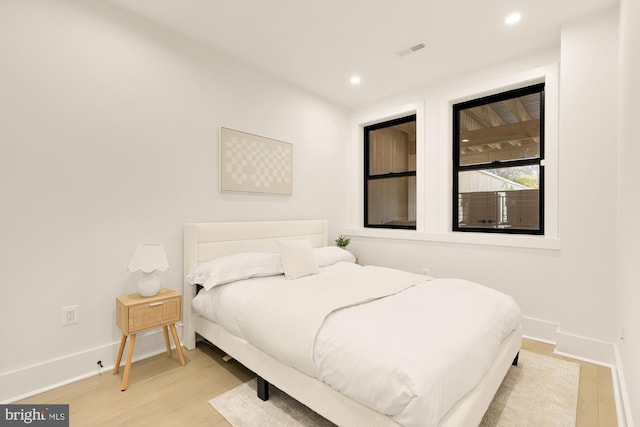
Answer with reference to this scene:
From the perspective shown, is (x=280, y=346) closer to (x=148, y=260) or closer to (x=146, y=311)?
(x=146, y=311)

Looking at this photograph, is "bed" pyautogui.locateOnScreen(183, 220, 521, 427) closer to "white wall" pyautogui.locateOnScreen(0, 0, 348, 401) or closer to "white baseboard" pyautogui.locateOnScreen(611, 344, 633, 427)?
"white wall" pyautogui.locateOnScreen(0, 0, 348, 401)

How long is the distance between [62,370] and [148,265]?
35.9 inches

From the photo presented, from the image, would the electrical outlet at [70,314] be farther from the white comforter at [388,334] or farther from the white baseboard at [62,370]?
the white comforter at [388,334]

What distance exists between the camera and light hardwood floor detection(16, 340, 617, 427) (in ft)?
5.74

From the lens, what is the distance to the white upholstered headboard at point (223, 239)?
2.68 metres

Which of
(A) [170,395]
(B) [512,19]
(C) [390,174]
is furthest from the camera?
(C) [390,174]

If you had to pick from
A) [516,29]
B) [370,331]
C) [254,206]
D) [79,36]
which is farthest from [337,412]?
[516,29]

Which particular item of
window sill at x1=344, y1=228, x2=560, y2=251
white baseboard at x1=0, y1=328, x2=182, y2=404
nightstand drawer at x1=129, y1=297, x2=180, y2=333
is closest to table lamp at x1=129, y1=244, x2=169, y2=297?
nightstand drawer at x1=129, y1=297, x2=180, y2=333

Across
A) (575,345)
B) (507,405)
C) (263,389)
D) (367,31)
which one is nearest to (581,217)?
(575,345)

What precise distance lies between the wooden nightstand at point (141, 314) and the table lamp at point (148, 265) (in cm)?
7

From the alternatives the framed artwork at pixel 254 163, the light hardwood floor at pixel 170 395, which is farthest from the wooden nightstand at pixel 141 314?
the framed artwork at pixel 254 163

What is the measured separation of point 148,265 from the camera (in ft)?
7.34

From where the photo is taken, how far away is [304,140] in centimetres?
389

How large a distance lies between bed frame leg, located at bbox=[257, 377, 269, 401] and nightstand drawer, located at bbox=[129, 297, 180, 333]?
874 millimetres
